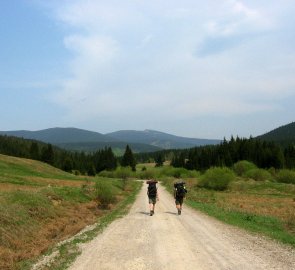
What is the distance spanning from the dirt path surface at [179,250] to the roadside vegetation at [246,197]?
9.23 feet

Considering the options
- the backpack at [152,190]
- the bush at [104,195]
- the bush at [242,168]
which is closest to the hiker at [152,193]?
the backpack at [152,190]

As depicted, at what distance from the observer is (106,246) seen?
1603 cm

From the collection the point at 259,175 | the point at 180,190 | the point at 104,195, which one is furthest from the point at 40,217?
the point at 259,175

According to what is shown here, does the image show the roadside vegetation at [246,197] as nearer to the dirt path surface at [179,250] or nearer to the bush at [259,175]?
the bush at [259,175]

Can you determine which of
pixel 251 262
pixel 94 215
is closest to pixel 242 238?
pixel 251 262

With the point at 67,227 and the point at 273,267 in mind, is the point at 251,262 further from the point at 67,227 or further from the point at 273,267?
the point at 67,227

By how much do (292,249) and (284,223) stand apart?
1069 centimetres

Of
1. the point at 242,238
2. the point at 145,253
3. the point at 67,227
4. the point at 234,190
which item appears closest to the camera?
the point at 145,253

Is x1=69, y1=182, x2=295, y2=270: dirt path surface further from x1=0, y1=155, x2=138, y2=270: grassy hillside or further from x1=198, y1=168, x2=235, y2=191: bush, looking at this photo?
x1=198, y1=168, x2=235, y2=191: bush

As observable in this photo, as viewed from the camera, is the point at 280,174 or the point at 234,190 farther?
the point at 280,174

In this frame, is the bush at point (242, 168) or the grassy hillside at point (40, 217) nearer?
the grassy hillside at point (40, 217)

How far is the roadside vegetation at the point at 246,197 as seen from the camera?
25766mm

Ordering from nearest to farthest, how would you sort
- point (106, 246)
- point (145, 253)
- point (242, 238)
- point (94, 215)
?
point (145, 253)
point (106, 246)
point (242, 238)
point (94, 215)

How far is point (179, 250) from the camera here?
589 inches
